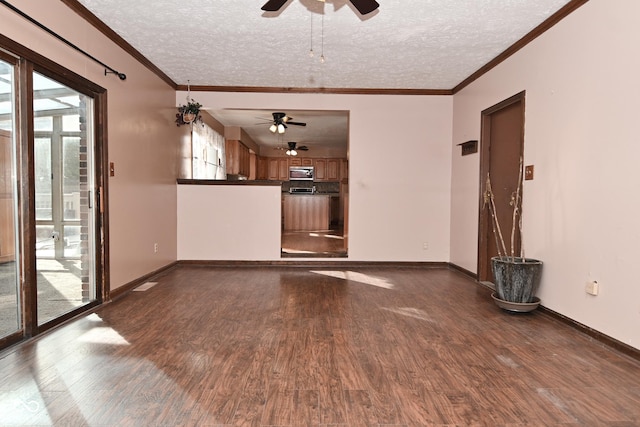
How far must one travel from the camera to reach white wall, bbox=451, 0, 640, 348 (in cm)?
247

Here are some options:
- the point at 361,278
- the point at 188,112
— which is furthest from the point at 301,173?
the point at 361,278

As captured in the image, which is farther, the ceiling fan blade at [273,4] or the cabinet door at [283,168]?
the cabinet door at [283,168]

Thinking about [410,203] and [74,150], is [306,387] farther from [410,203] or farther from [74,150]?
[410,203]

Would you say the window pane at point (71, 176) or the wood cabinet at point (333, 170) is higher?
the wood cabinet at point (333, 170)

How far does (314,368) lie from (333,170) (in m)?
9.82

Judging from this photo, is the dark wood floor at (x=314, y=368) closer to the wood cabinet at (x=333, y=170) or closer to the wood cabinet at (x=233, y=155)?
the wood cabinet at (x=233, y=155)

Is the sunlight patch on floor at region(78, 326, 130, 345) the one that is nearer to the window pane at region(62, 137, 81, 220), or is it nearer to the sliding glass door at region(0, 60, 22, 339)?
the sliding glass door at region(0, 60, 22, 339)

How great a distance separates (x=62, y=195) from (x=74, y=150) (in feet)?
1.37

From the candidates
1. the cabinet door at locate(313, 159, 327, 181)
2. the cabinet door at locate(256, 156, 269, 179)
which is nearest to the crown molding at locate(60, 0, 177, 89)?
the cabinet door at locate(256, 156, 269, 179)

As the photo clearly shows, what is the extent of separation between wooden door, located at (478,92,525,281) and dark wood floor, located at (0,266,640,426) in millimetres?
1068

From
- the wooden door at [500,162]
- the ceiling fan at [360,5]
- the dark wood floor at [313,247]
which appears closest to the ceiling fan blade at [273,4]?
the ceiling fan at [360,5]

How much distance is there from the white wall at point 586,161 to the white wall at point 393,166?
5.58 feet

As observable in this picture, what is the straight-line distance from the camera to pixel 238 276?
192 inches

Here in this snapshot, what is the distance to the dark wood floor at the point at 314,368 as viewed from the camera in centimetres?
176
